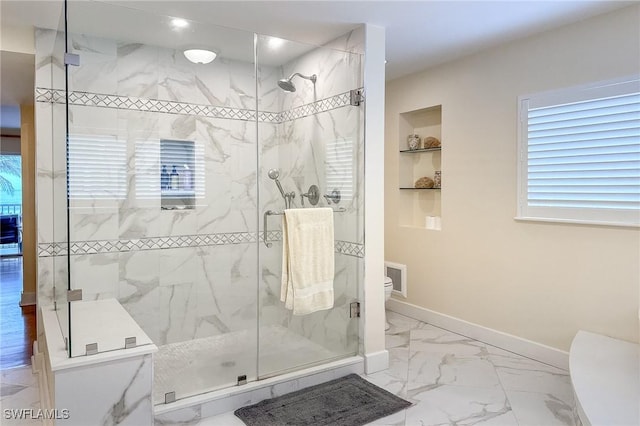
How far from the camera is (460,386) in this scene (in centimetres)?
285

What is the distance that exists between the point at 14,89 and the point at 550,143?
477 centimetres

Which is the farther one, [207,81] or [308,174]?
[308,174]

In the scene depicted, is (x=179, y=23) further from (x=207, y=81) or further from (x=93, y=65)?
(x=93, y=65)

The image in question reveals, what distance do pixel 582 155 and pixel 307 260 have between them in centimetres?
195

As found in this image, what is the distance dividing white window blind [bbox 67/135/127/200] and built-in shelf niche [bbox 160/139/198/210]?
23 cm

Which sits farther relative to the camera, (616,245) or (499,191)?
(499,191)

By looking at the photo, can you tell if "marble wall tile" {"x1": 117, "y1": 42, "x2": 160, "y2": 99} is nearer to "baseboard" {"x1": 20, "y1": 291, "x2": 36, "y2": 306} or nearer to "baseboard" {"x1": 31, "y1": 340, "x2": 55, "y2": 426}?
"baseboard" {"x1": 31, "y1": 340, "x2": 55, "y2": 426}

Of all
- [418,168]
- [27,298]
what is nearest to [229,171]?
[418,168]

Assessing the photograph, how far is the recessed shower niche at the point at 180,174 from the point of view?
2832 mm

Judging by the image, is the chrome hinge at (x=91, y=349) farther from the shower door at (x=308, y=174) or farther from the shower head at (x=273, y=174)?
the shower head at (x=273, y=174)

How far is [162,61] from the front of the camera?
9.07ft

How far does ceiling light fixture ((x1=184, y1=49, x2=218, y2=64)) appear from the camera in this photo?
9.05 feet

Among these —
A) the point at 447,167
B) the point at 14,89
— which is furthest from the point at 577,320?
the point at 14,89

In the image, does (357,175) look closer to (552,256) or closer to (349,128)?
(349,128)
